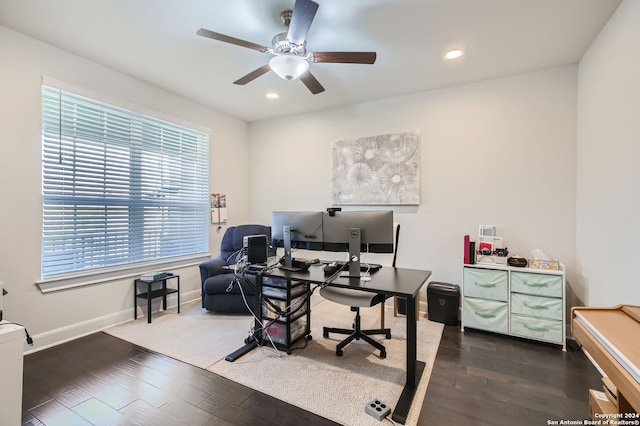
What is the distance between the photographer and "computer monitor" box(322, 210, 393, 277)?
7.15ft

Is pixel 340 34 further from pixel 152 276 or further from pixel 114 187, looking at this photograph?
pixel 152 276

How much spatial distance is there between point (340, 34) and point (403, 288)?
2.16m

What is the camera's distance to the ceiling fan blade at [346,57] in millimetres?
2104

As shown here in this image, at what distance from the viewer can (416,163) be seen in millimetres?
3514

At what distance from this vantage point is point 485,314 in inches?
113

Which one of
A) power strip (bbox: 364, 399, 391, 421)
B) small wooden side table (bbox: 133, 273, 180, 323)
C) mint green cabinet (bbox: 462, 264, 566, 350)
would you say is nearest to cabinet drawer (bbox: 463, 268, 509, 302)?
mint green cabinet (bbox: 462, 264, 566, 350)

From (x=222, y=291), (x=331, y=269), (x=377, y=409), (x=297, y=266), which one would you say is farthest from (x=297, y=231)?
(x=222, y=291)

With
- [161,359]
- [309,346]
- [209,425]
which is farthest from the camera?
[309,346]

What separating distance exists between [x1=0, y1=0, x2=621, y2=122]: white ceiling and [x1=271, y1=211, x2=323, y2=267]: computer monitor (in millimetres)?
1583

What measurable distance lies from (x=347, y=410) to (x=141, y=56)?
3.60m

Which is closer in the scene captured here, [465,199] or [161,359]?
[161,359]

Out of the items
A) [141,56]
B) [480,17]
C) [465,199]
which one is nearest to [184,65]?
[141,56]

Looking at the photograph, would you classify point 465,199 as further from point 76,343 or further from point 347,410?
point 76,343

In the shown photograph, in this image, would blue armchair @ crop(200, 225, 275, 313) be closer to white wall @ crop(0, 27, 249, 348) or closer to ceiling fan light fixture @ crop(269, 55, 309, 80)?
white wall @ crop(0, 27, 249, 348)
